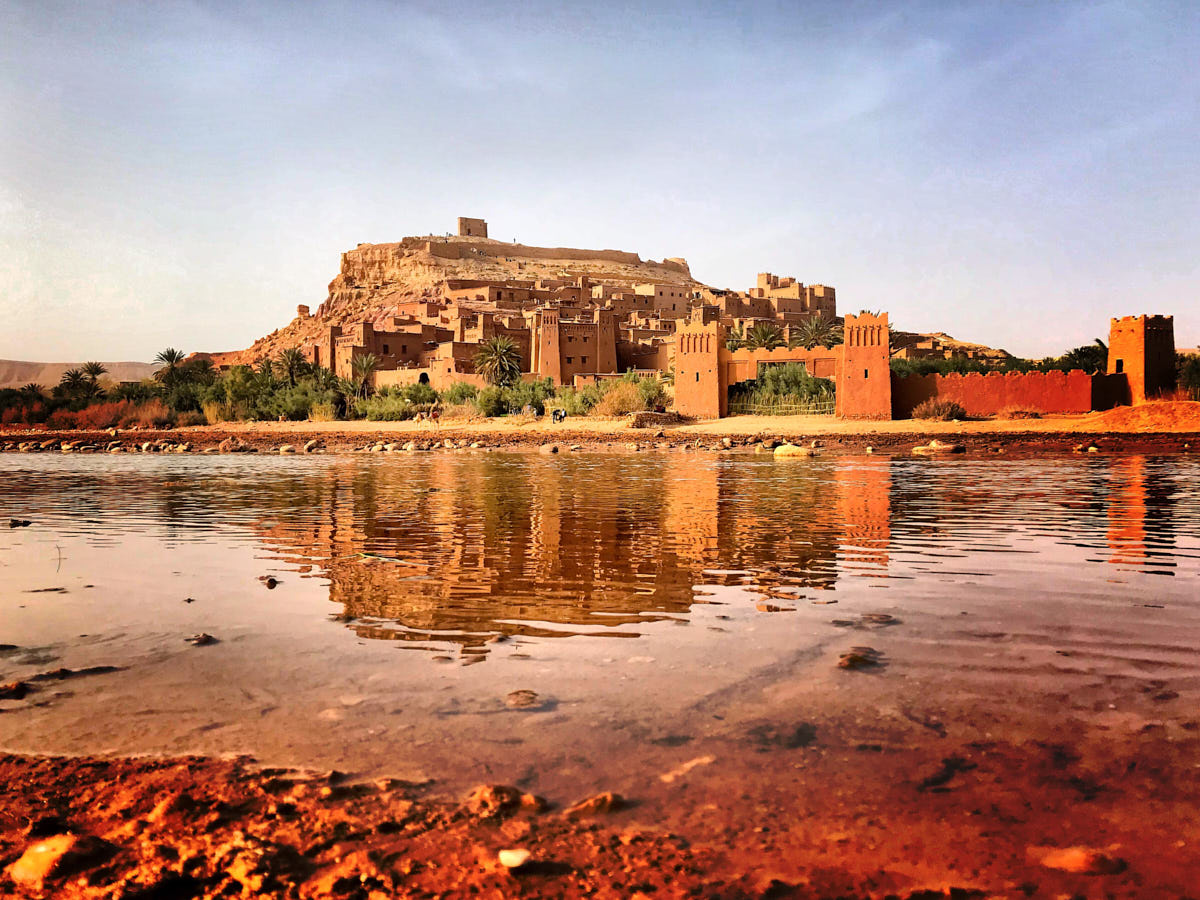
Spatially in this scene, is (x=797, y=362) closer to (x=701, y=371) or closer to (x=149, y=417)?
(x=701, y=371)

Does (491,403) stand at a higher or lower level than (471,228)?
lower

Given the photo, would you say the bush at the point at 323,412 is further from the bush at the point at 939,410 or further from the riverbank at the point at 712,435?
the bush at the point at 939,410

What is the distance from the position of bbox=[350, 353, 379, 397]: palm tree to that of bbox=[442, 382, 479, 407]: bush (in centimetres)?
751

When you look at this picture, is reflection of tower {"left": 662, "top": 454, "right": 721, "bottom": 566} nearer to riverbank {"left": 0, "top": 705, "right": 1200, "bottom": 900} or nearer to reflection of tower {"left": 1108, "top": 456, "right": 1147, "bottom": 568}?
reflection of tower {"left": 1108, "top": 456, "right": 1147, "bottom": 568}

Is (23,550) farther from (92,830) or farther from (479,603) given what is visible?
(92,830)

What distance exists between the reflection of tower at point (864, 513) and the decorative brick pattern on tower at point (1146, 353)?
48.1 feet

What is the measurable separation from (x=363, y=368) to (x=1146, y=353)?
1442 inches

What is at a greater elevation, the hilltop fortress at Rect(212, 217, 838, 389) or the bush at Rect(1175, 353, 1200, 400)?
the hilltop fortress at Rect(212, 217, 838, 389)

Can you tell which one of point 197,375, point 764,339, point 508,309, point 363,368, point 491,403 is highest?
point 508,309

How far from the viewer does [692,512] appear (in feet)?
31.6

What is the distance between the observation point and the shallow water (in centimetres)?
303

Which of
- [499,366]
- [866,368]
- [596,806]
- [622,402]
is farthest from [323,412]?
[596,806]

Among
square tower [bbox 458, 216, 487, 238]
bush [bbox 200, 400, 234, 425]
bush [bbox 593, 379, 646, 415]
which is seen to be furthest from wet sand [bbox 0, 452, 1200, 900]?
square tower [bbox 458, 216, 487, 238]

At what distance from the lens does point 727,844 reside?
2279 millimetres
